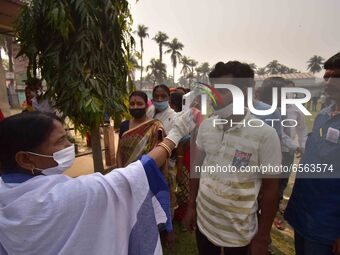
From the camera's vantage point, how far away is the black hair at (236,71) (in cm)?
161

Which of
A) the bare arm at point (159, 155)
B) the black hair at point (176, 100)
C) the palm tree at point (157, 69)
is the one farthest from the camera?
the palm tree at point (157, 69)

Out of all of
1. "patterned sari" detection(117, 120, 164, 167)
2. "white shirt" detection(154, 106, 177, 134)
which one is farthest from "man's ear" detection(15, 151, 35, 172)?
"white shirt" detection(154, 106, 177, 134)

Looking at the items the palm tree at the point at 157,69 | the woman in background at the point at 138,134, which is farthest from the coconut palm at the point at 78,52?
the palm tree at the point at 157,69

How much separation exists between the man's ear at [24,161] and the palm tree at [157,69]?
39731 millimetres

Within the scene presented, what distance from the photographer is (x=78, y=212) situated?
3.30ft

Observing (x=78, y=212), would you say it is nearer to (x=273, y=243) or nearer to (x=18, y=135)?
(x=18, y=135)

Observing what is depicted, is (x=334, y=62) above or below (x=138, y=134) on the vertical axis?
above

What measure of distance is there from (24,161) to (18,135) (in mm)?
113

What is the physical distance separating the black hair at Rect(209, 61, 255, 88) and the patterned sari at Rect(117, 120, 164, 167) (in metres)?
1.01

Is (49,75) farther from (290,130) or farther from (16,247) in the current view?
(290,130)

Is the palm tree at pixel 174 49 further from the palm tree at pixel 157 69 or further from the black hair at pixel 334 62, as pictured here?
the black hair at pixel 334 62

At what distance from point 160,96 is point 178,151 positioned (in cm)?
75

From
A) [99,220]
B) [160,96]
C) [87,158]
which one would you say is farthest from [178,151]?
[87,158]

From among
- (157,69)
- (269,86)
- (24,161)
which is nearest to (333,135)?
(24,161)
